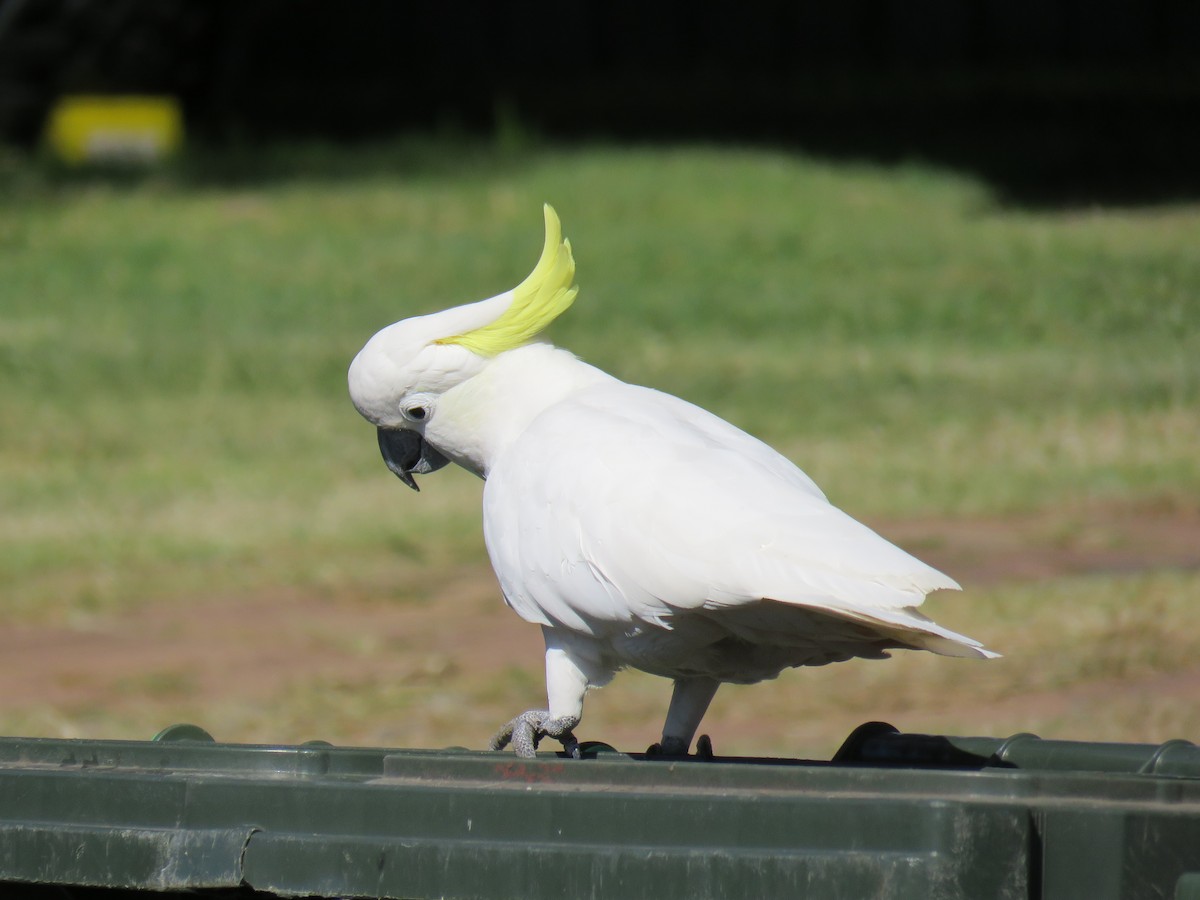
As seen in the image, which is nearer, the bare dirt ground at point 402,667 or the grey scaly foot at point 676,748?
the grey scaly foot at point 676,748

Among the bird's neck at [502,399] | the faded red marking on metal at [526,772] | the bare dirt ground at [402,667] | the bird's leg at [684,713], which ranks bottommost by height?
the bare dirt ground at [402,667]

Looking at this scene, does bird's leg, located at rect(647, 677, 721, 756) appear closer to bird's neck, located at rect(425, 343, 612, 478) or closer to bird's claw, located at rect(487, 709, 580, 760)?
bird's claw, located at rect(487, 709, 580, 760)

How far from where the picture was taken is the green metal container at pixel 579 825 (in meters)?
1.88

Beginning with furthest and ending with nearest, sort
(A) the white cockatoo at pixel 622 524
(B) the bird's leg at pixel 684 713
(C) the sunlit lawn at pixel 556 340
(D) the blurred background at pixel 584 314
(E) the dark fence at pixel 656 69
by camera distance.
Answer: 1. (E) the dark fence at pixel 656 69
2. (C) the sunlit lawn at pixel 556 340
3. (D) the blurred background at pixel 584 314
4. (B) the bird's leg at pixel 684 713
5. (A) the white cockatoo at pixel 622 524

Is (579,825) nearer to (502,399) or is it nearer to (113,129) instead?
(502,399)

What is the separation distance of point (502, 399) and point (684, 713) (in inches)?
21.9

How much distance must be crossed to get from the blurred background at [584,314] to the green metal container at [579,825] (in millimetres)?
1874

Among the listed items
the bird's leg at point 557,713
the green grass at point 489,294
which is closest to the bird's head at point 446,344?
the bird's leg at point 557,713

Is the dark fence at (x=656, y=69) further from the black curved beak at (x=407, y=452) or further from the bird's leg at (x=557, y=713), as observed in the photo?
the bird's leg at (x=557, y=713)

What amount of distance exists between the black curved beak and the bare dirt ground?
1.48 meters

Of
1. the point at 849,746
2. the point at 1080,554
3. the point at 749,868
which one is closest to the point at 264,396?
the point at 1080,554

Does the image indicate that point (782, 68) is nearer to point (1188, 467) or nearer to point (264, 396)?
point (264, 396)

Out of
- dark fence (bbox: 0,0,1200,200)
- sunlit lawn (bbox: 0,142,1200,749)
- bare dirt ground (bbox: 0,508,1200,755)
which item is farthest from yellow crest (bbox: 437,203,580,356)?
dark fence (bbox: 0,0,1200,200)

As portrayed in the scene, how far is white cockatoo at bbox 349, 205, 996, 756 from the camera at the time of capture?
2.18m
